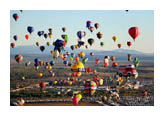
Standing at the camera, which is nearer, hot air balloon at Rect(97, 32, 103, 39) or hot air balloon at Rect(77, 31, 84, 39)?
hot air balloon at Rect(77, 31, 84, 39)

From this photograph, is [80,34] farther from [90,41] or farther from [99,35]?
[99,35]

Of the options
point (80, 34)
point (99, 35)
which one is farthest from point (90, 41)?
point (80, 34)

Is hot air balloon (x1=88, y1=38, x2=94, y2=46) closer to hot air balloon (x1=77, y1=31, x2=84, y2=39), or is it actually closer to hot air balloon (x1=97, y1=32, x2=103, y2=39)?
hot air balloon (x1=97, y1=32, x2=103, y2=39)

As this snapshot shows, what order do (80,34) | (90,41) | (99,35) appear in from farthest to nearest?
(90,41) < (99,35) < (80,34)

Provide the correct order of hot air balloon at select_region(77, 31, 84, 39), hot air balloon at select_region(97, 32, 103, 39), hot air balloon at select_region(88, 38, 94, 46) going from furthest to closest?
1. hot air balloon at select_region(88, 38, 94, 46)
2. hot air balloon at select_region(97, 32, 103, 39)
3. hot air balloon at select_region(77, 31, 84, 39)

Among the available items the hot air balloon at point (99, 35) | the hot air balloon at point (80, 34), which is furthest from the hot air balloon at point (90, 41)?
the hot air balloon at point (80, 34)

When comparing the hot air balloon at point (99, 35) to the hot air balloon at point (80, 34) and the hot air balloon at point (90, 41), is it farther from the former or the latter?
the hot air balloon at point (80, 34)

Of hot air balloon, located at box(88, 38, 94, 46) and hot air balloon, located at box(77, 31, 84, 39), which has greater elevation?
hot air balloon, located at box(77, 31, 84, 39)

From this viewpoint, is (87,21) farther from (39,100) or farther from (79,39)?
(39,100)

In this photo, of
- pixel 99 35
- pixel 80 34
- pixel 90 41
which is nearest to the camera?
pixel 80 34

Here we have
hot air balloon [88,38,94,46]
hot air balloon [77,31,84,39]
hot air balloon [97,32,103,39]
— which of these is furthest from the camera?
hot air balloon [88,38,94,46]

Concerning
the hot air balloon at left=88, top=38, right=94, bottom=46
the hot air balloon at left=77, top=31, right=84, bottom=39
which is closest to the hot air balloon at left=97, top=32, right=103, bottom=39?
the hot air balloon at left=88, top=38, right=94, bottom=46
